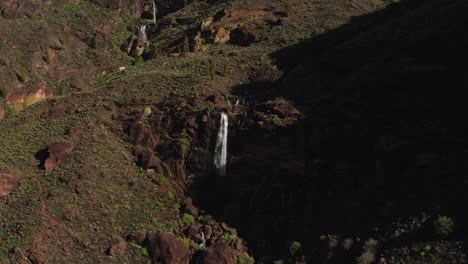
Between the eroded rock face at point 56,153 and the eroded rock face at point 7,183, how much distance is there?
3.44 metres

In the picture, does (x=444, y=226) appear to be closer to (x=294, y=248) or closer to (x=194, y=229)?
(x=294, y=248)

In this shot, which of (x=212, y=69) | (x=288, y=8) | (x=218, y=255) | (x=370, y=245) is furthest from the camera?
(x=288, y=8)

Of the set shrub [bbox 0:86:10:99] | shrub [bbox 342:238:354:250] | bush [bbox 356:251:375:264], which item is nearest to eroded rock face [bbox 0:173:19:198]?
shrub [bbox 0:86:10:99]

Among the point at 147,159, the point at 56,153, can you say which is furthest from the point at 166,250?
the point at 56,153

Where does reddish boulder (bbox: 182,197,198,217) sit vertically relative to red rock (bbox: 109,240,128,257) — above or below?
above

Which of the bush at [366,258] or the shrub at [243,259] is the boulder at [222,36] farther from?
the bush at [366,258]

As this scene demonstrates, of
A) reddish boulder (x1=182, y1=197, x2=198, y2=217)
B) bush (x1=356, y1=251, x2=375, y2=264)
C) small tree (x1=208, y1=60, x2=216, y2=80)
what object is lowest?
bush (x1=356, y1=251, x2=375, y2=264)

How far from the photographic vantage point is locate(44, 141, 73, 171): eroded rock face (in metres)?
38.0

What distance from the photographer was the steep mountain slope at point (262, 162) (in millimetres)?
30406

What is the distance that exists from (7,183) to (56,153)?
5.53 m

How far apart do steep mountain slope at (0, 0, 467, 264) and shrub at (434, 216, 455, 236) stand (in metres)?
0.07

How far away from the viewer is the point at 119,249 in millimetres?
32406

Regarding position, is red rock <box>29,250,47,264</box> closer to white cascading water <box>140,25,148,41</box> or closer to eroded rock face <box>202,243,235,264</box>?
eroded rock face <box>202,243,235,264</box>

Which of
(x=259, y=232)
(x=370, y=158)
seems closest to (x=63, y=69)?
(x=259, y=232)
